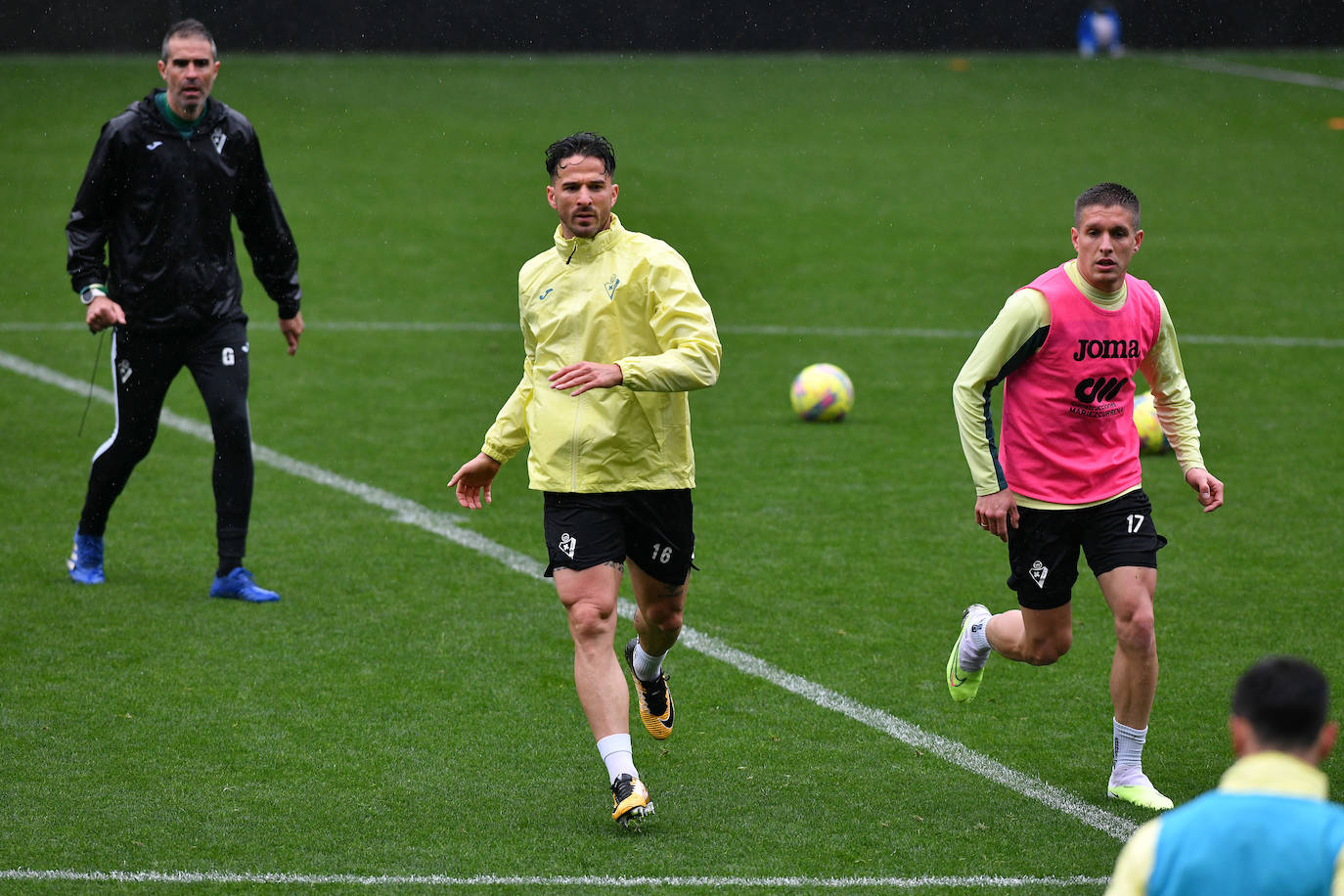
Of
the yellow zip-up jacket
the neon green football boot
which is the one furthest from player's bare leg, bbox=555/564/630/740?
the neon green football boot

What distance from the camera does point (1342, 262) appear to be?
20734 millimetres

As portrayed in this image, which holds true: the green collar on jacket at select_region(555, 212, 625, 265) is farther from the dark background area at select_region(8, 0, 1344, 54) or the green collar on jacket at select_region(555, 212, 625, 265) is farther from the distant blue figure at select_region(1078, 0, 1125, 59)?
the distant blue figure at select_region(1078, 0, 1125, 59)

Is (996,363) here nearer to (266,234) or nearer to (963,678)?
(963,678)

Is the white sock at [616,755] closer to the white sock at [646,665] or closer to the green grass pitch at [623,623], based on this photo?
the green grass pitch at [623,623]

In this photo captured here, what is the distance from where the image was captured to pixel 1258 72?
36.0 m

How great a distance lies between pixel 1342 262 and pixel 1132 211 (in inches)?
654

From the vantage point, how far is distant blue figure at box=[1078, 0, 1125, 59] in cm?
3656

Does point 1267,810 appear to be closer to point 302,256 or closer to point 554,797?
point 554,797

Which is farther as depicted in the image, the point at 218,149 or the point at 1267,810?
the point at 218,149

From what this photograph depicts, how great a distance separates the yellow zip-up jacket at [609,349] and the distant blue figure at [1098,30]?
33.3m

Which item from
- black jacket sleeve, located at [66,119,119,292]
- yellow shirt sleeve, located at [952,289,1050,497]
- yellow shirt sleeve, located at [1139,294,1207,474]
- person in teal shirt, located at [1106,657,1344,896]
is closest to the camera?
person in teal shirt, located at [1106,657,1344,896]

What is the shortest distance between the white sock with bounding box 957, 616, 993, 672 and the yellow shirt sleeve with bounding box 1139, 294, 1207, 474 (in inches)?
37.8

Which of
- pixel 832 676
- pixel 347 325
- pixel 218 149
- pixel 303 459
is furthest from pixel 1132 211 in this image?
pixel 347 325

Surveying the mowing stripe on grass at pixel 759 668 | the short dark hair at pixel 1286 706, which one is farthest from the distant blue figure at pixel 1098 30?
the short dark hair at pixel 1286 706
